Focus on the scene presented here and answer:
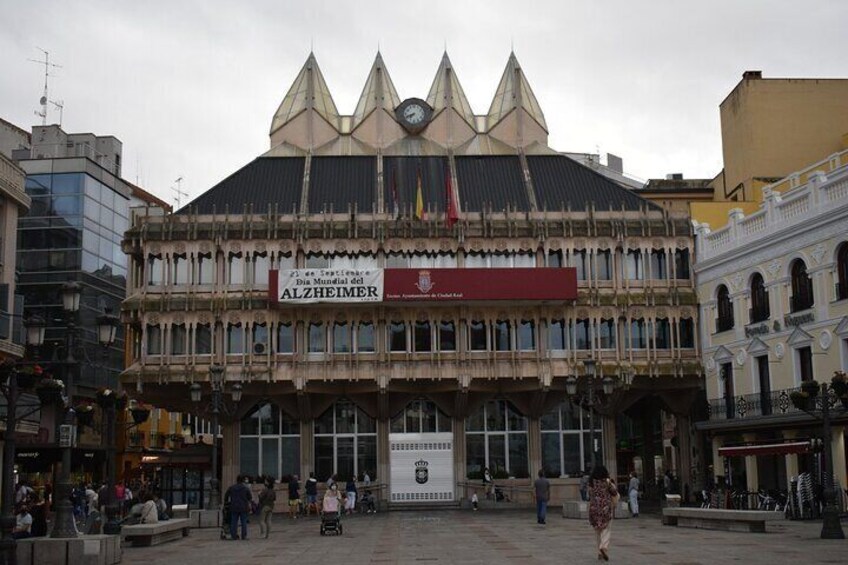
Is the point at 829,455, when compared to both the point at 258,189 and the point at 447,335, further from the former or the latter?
the point at 258,189

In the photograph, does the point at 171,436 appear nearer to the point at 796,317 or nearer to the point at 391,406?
the point at 391,406

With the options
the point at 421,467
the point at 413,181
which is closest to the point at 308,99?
the point at 413,181

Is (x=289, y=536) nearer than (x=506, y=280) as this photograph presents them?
Yes

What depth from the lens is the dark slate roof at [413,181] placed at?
5566 cm

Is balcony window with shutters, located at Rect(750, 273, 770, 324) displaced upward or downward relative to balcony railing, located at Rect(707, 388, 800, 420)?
upward

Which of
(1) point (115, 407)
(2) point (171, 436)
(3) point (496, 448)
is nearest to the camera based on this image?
(1) point (115, 407)

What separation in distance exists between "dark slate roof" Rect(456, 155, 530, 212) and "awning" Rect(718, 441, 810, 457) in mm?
17503

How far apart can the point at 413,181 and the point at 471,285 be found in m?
9.53

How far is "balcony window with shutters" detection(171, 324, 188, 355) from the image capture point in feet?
170

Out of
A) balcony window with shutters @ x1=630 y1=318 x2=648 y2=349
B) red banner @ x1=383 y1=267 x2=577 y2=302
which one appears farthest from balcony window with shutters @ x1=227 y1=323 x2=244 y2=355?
balcony window with shutters @ x1=630 y1=318 x2=648 y2=349

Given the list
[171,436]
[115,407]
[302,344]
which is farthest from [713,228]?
[171,436]

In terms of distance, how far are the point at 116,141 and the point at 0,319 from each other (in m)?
46.5

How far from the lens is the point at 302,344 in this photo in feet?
170

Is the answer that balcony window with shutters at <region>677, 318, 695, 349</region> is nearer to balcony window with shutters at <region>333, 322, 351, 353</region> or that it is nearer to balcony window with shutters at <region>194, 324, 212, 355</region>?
balcony window with shutters at <region>333, 322, 351, 353</region>
